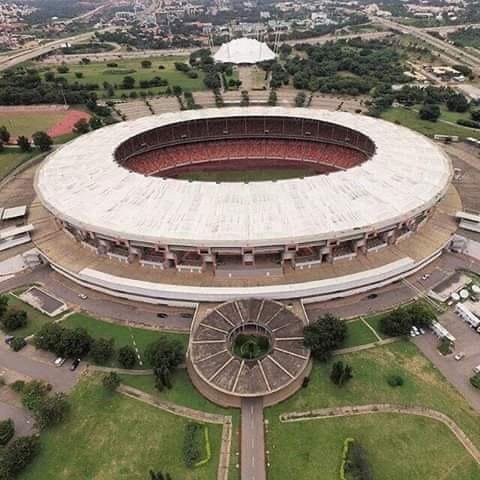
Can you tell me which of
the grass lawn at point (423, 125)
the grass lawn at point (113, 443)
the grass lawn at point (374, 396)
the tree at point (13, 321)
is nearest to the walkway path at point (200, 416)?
the grass lawn at point (113, 443)

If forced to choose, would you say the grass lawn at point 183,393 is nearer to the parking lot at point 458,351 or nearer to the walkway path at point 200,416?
the walkway path at point 200,416

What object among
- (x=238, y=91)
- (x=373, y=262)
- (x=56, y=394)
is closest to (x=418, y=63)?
(x=238, y=91)

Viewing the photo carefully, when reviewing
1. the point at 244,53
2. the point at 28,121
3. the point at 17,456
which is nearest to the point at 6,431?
the point at 17,456

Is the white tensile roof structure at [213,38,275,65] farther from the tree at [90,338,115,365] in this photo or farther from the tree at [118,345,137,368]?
the tree at [118,345,137,368]

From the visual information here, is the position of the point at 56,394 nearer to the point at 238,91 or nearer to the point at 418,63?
the point at 238,91

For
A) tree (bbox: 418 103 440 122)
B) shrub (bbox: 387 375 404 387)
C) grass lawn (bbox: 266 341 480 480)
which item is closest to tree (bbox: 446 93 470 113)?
tree (bbox: 418 103 440 122)

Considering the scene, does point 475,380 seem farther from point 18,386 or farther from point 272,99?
point 272,99
